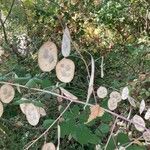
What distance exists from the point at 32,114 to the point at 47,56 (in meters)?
0.11

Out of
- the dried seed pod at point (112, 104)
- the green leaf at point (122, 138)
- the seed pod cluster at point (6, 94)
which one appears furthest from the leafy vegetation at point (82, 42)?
the seed pod cluster at point (6, 94)

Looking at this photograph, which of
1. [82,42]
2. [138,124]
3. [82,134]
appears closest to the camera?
[138,124]

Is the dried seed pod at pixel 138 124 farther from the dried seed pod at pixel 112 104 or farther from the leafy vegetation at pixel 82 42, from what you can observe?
the leafy vegetation at pixel 82 42

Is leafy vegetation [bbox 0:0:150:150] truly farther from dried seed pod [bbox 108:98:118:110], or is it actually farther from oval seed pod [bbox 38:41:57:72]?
oval seed pod [bbox 38:41:57:72]

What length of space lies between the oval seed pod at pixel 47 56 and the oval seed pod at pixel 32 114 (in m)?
0.10

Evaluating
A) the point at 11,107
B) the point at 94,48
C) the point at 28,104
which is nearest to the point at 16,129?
the point at 11,107

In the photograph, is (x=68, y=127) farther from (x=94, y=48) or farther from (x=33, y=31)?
(x=33, y=31)

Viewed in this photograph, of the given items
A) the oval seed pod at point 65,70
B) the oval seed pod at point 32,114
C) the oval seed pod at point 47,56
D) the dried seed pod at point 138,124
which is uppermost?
the oval seed pod at point 47,56

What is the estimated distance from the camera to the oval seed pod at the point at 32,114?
67cm

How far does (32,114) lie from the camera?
0.68 metres

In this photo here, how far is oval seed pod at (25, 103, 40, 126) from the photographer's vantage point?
0.67 m

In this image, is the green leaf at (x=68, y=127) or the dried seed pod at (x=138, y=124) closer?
the dried seed pod at (x=138, y=124)

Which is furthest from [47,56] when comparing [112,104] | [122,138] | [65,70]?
[122,138]

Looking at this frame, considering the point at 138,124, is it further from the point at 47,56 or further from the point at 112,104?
the point at 47,56
